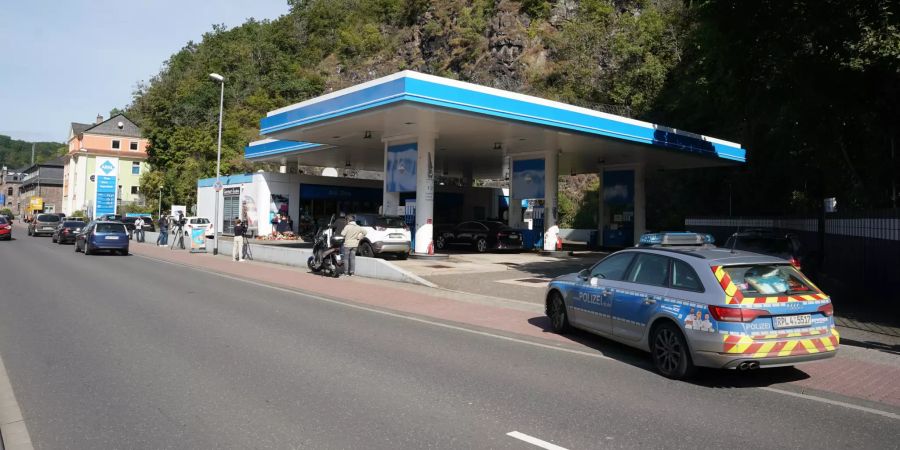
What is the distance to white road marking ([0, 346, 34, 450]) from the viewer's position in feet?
14.8

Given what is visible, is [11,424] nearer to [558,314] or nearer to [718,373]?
[558,314]

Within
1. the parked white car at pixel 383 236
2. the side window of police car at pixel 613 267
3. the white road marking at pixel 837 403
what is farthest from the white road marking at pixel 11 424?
the parked white car at pixel 383 236

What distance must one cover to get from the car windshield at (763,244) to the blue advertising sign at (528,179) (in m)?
14.0

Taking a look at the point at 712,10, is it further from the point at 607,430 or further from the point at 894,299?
the point at 607,430

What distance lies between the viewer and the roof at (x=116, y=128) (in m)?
78.1

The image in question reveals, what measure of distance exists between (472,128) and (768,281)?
56.4 ft

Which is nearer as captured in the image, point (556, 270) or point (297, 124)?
point (556, 270)

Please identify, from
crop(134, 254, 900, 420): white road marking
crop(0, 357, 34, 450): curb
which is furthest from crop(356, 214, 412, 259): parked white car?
crop(0, 357, 34, 450): curb

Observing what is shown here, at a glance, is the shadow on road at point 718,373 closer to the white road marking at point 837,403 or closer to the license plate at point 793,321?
the white road marking at point 837,403

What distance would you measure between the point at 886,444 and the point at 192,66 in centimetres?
8799

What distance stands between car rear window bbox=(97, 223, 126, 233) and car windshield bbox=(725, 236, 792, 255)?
2392cm

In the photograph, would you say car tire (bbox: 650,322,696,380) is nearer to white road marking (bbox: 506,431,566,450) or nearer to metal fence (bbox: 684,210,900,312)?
white road marking (bbox: 506,431,566,450)

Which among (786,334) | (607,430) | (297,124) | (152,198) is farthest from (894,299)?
(152,198)

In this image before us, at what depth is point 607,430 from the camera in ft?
16.5
